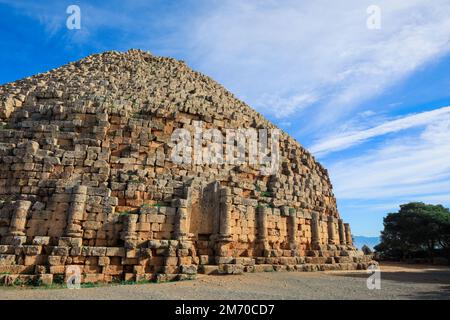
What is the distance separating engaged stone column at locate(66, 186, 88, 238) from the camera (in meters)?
12.3

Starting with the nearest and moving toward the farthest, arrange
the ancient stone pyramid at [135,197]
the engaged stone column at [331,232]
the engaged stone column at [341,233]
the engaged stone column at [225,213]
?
1. the ancient stone pyramid at [135,197]
2. the engaged stone column at [225,213]
3. the engaged stone column at [331,232]
4. the engaged stone column at [341,233]

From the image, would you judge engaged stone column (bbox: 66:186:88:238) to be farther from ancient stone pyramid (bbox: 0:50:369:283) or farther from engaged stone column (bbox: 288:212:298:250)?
engaged stone column (bbox: 288:212:298:250)

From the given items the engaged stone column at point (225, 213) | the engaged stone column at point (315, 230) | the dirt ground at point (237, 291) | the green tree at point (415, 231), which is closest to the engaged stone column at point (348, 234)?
the engaged stone column at point (315, 230)

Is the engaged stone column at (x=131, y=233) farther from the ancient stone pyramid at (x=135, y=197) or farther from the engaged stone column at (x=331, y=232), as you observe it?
the engaged stone column at (x=331, y=232)

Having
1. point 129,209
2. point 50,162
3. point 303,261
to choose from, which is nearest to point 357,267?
point 303,261

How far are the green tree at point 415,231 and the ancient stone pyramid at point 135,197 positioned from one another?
25.2m

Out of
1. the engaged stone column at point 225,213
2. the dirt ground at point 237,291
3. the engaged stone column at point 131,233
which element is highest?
the engaged stone column at point 225,213

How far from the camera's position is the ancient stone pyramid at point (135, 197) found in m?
12.3

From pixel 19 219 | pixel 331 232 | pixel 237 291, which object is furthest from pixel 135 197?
pixel 331 232

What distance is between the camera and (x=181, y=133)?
17.8 m

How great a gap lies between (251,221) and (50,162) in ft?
30.8

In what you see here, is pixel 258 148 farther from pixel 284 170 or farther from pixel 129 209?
pixel 129 209

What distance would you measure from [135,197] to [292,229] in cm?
808

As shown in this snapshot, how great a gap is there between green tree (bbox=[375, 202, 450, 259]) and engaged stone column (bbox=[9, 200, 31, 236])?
4109cm
